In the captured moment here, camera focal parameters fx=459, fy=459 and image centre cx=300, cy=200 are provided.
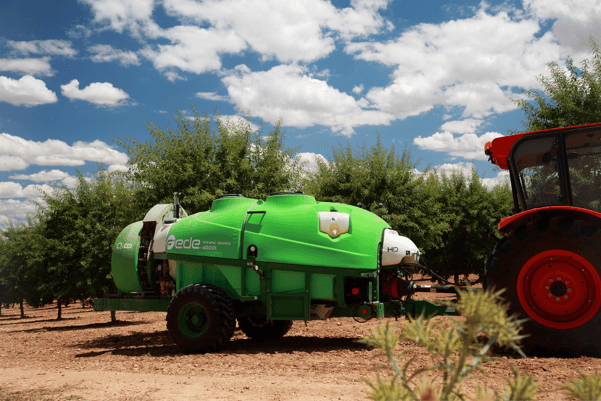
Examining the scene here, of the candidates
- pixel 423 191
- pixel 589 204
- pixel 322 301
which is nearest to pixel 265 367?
pixel 322 301

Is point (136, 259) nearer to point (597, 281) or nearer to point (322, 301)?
point (322, 301)

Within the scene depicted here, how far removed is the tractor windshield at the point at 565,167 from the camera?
5902 millimetres

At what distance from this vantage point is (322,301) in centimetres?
748

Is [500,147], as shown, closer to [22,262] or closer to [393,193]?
[393,193]

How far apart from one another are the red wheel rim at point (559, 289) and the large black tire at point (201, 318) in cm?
434

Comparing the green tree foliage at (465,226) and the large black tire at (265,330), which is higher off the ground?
the green tree foliage at (465,226)

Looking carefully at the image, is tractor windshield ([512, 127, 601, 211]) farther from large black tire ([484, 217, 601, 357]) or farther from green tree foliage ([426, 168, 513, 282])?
green tree foliage ([426, 168, 513, 282])

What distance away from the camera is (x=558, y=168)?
605cm

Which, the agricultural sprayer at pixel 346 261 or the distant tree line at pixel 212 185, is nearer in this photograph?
the agricultural sprayer at pixel 346 261

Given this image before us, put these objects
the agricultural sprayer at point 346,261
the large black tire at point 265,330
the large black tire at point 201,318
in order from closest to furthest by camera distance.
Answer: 1. the agricultural sprayer at point 346,261
2. the large black tire at point 201,318
3. the large black tire at point 265,330

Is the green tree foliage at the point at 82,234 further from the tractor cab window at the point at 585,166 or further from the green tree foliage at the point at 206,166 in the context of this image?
the tractor cab window at the point at 585,166

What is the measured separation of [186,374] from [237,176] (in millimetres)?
7749

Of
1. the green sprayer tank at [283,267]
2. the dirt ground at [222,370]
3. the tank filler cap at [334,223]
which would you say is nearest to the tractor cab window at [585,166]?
the dirt ground at [222,370]

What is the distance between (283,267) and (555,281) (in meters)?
3.81
